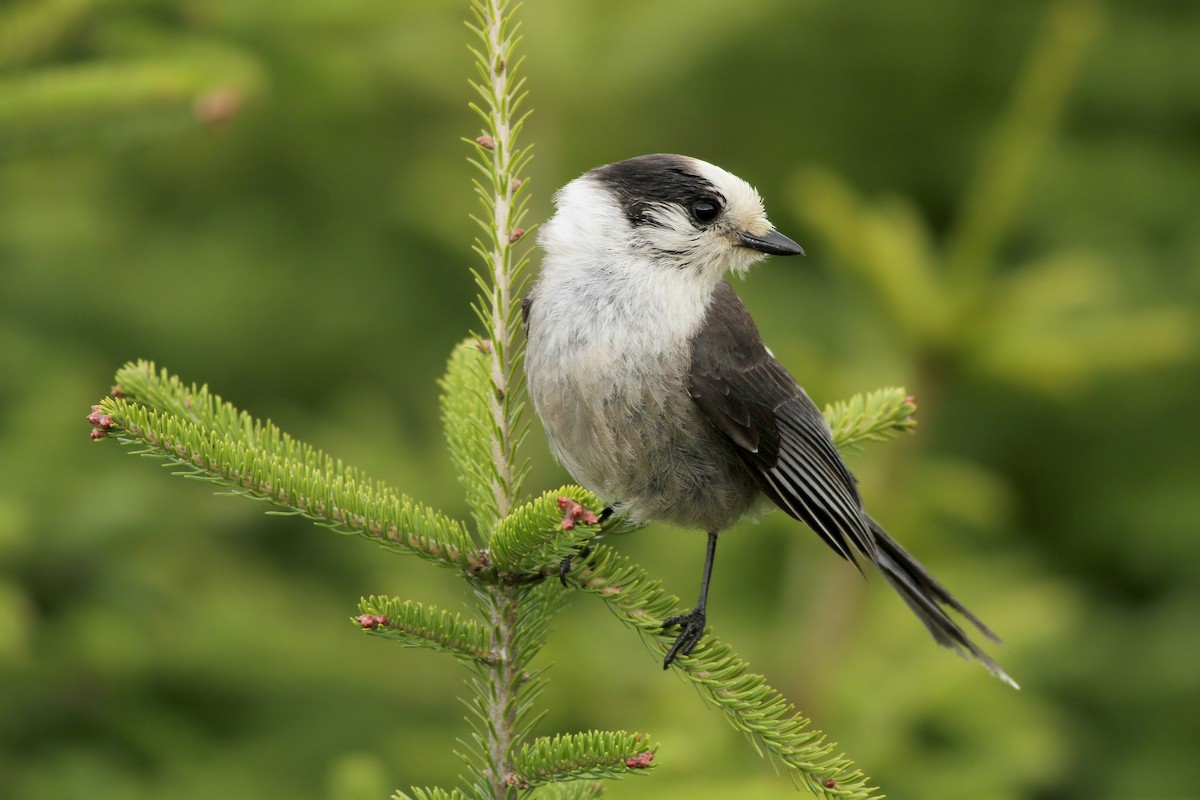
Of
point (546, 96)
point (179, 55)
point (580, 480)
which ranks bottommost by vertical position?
point (580, 480)

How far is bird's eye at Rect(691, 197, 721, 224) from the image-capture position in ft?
11.1

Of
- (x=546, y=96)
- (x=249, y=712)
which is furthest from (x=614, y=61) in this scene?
(x=249, y=712)

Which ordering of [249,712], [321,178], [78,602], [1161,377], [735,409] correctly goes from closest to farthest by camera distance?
[735,409]
[78,602]
[249,712]
[1161,377]
[321,178]

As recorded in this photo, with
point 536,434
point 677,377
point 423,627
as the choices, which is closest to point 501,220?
point 423,627

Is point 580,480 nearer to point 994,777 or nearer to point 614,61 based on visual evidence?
point 994,777

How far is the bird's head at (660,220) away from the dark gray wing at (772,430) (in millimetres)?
192

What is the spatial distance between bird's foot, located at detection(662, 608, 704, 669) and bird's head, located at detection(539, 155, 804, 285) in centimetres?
100

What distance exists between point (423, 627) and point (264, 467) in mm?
409

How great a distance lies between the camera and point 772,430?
11.0ft

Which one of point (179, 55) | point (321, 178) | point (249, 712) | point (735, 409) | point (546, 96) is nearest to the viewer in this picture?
point (735, 409)

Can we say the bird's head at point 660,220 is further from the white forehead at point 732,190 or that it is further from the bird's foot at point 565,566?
the bird's foot at point 565,566

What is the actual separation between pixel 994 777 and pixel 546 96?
3607mm

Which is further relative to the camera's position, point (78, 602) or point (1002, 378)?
point (1002, 378)

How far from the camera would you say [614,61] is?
590 cm
